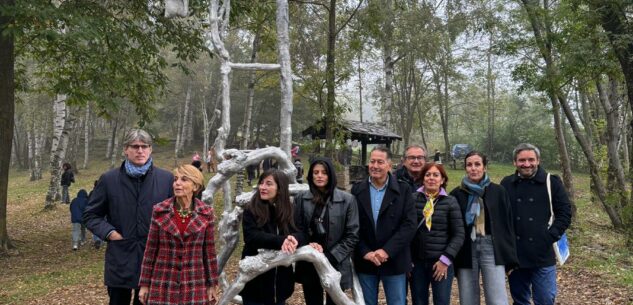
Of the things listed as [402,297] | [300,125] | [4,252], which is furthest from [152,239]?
[300,125]

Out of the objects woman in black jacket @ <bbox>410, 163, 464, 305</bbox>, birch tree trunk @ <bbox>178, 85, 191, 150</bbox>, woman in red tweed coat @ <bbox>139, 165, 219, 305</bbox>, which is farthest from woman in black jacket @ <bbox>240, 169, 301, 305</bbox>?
birch tree trunk @ <bbox>178, 85, 191, 150</bbox>

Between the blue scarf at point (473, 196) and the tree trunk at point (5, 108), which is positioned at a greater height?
the tree trunk at point (5, 108)

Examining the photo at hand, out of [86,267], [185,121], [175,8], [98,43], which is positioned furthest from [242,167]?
[185,121]

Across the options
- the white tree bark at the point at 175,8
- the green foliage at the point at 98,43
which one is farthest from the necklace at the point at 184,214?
the green foliage at the point at 98,43

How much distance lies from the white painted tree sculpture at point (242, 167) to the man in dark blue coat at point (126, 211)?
29.0 inches

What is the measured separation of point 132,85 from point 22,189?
49.3 feet

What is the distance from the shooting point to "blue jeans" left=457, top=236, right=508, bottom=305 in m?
3.54

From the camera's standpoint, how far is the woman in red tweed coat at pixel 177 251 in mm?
2873

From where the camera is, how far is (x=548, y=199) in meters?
3.71

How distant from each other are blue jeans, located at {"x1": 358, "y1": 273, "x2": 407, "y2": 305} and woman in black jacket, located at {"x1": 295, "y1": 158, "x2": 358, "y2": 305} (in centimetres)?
34

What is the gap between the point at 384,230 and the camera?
344 cm

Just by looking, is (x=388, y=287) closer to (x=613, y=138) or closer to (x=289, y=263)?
(x=289, y=263)

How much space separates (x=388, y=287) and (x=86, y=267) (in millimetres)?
6087

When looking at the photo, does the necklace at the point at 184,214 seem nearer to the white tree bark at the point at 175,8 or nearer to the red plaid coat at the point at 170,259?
the red plaid coat at the point at 170,259
